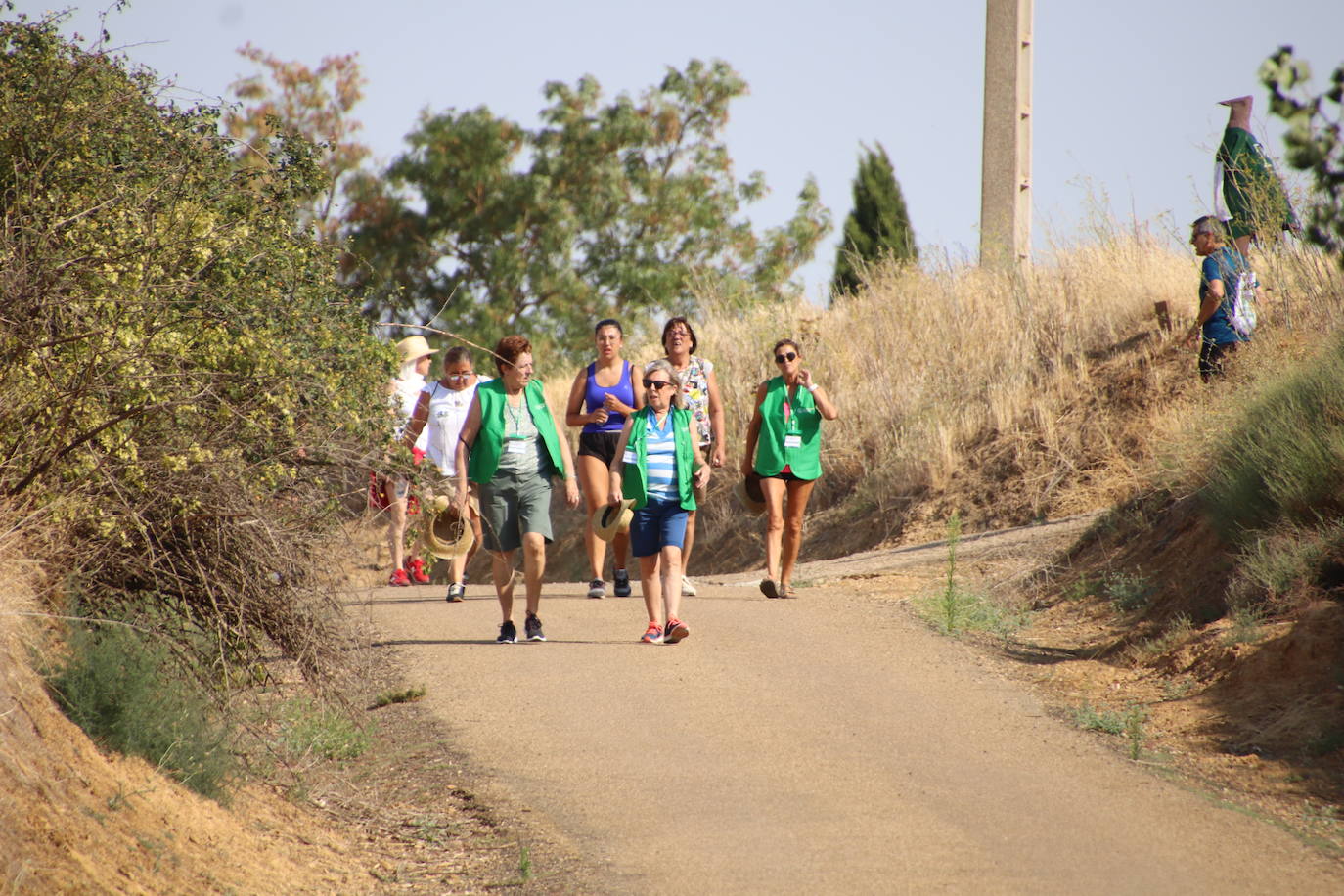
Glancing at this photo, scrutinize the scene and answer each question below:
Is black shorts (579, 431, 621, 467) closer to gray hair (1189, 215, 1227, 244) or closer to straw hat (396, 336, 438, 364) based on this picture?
straw hat (396, 336, 438, 364)

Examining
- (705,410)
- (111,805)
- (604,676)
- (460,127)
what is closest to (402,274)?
(460,127)

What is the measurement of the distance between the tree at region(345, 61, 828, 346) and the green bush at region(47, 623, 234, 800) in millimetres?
26088

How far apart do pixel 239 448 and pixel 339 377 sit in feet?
2.35

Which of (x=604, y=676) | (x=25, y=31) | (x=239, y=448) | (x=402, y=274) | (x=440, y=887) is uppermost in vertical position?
(x=402, y=274)

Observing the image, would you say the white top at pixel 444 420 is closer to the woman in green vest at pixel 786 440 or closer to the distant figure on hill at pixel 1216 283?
the woman in green vest at pixel 786 440

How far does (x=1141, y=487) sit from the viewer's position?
12984 mm

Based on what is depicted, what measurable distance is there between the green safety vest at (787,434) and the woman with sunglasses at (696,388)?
0.33 m

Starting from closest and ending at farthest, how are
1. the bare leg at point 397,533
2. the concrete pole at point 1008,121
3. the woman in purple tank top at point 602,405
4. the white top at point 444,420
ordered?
the woman in purple tank top at point 602,405 < the white top at point 444,420 < the bare leg at point 397,533 < the concrete pole at point 1008,121

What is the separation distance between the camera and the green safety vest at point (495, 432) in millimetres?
9789

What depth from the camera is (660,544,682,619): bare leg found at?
9.59m

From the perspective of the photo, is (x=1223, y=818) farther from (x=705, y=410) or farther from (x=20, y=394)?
(x=705, y=410)

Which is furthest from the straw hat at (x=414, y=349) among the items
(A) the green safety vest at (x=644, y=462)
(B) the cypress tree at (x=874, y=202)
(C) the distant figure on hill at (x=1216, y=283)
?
(B) the cypress tree at (x=874, y=202)

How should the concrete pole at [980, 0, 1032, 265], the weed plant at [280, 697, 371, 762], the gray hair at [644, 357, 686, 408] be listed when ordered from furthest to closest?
the concrete pole at [980, 0, 1032, 265], the gray hair at [644, 357, 686, 408], the weed plant at [280, 697, 371, 762]

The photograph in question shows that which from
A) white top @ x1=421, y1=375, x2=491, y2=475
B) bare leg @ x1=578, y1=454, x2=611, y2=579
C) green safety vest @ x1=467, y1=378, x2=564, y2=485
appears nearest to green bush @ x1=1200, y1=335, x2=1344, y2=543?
bare leg @ x1=578, y1=454, x2=611, y2=579
